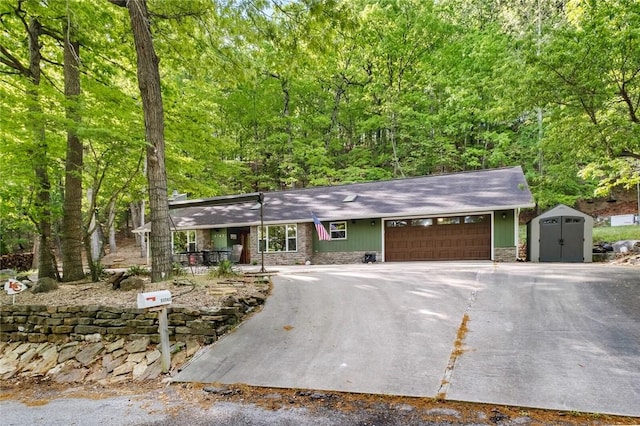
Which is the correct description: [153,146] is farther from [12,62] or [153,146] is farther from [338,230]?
[338,230]

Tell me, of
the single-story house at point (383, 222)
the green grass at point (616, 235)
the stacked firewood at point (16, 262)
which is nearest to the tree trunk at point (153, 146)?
the single-story house at point (383, 222)

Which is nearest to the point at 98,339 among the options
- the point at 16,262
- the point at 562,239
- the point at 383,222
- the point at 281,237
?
the point at 281,237

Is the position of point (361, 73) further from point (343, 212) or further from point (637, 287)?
point (637, 287)

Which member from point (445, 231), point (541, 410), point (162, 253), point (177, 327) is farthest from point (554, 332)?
point (445, 231)

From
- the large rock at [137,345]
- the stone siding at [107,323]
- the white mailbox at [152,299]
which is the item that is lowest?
the large rock at [137,345]

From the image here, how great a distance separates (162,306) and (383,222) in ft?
35.6

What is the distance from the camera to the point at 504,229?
12.5 m

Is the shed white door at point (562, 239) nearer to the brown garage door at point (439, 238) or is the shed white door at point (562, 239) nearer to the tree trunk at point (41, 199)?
the brown garage door at point (439, 238)

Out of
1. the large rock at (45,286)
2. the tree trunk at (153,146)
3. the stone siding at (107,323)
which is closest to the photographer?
the stone siding at (107,323)

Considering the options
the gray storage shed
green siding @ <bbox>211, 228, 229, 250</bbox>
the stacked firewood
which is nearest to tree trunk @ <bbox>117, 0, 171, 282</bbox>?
green siding @ <bbox>211, 228, 229, 250</bbox>

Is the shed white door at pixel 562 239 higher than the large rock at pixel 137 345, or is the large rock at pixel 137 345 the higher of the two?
the shed white door at pixel 562 239

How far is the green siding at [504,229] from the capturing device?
12.4 m

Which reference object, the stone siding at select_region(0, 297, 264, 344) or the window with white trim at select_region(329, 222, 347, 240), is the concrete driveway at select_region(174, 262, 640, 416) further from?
the window with white trim at select_region(329, 222, 347, 240)

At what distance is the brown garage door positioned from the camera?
42.3 feet
